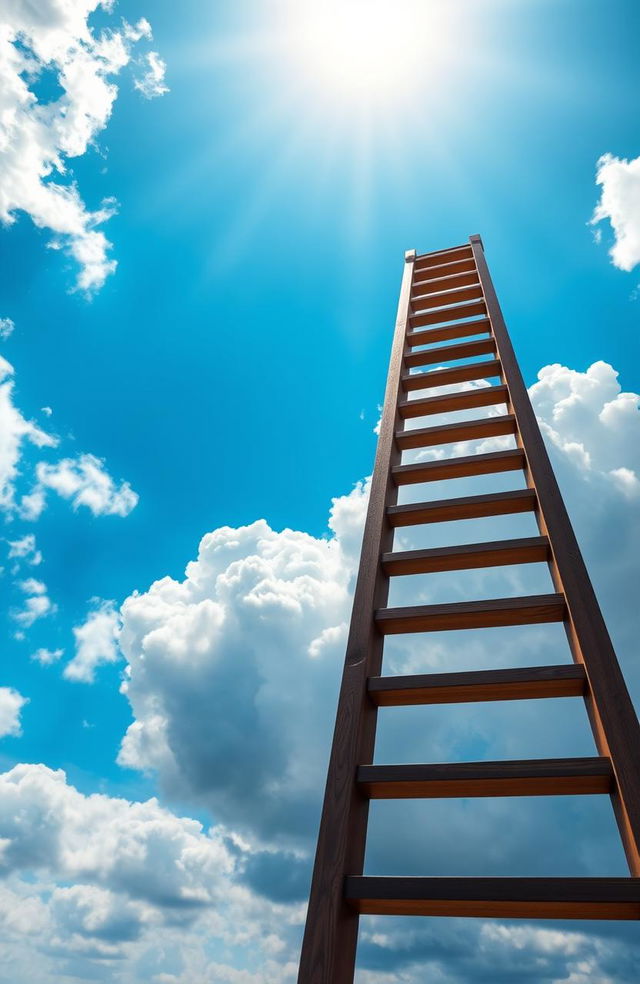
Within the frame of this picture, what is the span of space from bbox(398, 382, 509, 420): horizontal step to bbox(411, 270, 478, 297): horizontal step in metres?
1.39

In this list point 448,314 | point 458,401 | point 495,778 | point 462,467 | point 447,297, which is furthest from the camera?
point 447,297

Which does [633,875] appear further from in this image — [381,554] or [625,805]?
[381,554]

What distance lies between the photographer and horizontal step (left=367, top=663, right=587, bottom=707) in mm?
1674

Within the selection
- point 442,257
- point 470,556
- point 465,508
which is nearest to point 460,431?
point 465,508

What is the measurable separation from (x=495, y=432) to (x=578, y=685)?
4.26 ft

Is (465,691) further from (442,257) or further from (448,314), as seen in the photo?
(442,257)

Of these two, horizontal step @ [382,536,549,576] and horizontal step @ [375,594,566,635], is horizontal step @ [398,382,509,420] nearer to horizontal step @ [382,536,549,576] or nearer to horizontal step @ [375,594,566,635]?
horizontal step @ [382,536,549,576]

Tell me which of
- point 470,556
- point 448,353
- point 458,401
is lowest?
point 470,556

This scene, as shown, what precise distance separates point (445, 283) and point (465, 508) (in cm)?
224

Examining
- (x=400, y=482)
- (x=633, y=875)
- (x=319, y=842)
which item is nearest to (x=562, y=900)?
(x=633, y=875)

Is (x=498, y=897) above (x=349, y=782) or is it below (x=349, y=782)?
below

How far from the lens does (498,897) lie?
131 cm

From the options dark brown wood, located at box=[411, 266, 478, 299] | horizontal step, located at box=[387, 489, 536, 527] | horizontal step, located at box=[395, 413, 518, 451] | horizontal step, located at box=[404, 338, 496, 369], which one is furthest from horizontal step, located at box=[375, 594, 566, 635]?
dark brown wood, located at box=[411, 266, 478, 299]

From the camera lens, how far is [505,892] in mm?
1312
